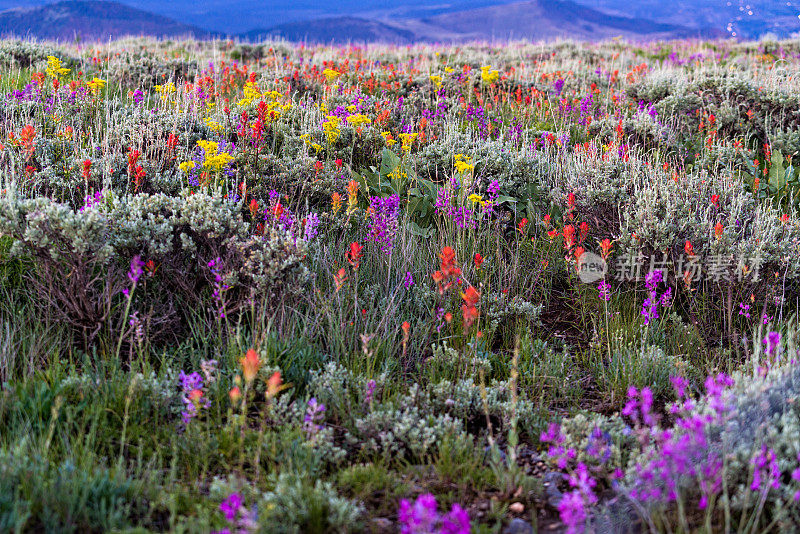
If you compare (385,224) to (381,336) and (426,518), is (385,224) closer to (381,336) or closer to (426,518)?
(381,336)

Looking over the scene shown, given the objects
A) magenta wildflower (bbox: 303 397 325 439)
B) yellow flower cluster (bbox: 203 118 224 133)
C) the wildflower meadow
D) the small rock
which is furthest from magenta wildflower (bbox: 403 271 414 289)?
yellow flower cluster (bbox: 203 118 224 133)

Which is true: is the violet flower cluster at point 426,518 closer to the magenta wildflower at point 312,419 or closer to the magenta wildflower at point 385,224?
the magenta wildflower at point 312,419

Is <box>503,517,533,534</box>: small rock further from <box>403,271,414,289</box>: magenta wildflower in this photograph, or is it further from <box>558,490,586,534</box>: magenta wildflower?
<box>403,271,414,289</box>: magenta wildflower

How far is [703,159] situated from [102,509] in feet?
20.4

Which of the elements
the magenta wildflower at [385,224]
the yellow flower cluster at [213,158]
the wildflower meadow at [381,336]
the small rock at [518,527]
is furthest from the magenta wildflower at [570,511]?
the yellow flower cluster at [213,158]

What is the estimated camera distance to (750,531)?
2.16 metres

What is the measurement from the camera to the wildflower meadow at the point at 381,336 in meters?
2.25

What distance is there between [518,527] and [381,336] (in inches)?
59.3

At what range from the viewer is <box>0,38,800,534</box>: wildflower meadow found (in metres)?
2.25

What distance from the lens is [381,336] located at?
3584mm

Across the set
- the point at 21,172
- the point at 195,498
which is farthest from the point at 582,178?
the point at 21,172

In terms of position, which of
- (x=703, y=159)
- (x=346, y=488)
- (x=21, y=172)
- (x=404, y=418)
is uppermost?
(x=703, y=159)

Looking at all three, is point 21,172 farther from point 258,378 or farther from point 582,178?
point 582,178

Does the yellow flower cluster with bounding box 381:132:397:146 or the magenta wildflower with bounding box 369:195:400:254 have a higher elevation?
the yellow flower cluster with bounding box 381:132:397:146
